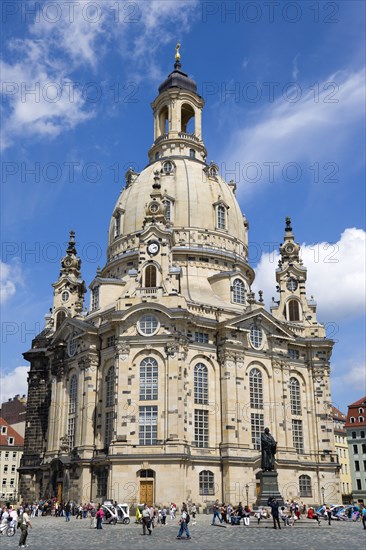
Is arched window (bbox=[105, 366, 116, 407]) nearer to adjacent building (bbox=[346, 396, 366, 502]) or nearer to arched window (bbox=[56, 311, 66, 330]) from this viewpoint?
arched window (bbox=[56, 311, 66, 330])

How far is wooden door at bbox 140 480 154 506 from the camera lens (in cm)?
5153

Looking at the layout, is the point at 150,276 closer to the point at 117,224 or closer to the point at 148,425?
the point at 148,425

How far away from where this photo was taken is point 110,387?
58.3m

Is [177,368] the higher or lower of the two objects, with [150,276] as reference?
lower

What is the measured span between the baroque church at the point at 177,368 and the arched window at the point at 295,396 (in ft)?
0.75

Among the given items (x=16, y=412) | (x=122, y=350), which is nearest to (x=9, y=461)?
(x=16, y=412)

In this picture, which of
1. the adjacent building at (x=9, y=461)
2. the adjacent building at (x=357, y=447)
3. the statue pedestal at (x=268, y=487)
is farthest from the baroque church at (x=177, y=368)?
the adjacent building at (x=357, y=447)

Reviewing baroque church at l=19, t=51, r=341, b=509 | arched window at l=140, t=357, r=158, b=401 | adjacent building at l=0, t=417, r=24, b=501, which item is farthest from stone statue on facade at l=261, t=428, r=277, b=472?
adjacent building at l=0, t=417, r=24, b=501

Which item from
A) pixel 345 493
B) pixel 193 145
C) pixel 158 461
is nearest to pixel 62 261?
pixel 193 145

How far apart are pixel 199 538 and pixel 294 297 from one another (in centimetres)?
4276

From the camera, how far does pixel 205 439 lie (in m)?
56.8

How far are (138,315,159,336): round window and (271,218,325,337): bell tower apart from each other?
19.1 metres

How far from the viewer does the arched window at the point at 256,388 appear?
60700mm

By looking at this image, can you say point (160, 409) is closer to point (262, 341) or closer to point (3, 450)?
point (262, 341)
